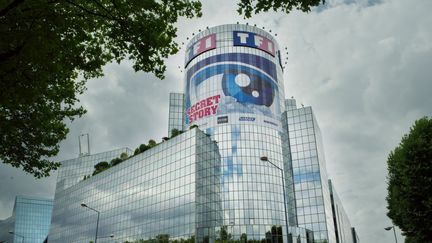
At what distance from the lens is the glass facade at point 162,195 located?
6775 centimetres

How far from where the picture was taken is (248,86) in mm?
82062

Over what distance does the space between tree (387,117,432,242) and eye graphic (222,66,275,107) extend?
181 ft

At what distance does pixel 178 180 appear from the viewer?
7150 centimetres

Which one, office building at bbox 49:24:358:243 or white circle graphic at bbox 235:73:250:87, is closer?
office building at bbox 49:24:358:243

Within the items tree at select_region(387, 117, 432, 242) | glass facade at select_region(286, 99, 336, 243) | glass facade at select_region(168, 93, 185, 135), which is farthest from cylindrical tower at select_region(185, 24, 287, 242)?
tree at select_region(387, 117, 432, 242)

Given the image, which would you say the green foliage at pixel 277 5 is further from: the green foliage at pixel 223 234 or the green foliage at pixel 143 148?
the green foliage at pixel 143 148

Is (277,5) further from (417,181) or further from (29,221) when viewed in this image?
(29,221)

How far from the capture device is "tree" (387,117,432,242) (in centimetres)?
2439

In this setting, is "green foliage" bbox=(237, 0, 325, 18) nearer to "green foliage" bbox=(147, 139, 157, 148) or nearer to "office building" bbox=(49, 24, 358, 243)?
"office building" bbox=(49, 24, 358, 243)

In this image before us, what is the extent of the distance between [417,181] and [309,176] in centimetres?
5934

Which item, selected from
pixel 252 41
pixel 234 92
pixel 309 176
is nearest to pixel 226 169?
pixel 234 92

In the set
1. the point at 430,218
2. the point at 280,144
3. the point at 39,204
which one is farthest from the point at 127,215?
the point at 39,204

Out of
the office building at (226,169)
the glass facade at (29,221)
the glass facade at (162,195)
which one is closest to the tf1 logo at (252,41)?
the office building at (226,169)

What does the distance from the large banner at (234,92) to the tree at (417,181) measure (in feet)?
178
